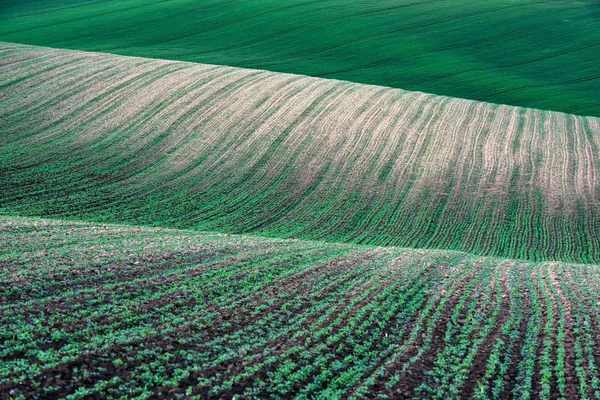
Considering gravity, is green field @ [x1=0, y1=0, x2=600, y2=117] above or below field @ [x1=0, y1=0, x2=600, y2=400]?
above

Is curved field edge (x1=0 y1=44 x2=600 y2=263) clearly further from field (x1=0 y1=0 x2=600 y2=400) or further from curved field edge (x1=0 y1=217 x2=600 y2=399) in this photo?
curved field edge (x1=0 y1=217 x2=600 y2=399)

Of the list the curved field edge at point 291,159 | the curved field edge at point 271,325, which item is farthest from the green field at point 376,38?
the curved field edge at point 271,325

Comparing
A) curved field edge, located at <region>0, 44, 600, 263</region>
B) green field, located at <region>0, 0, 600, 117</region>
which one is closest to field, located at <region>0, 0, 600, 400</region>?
curved field edge, located at <region>0, 44, 600, 263</region>

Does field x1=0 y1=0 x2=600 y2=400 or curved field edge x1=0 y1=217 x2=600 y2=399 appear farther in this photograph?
field x1=0 y1=0 x2=600 y2=400

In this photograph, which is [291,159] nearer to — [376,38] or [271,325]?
[271,325]

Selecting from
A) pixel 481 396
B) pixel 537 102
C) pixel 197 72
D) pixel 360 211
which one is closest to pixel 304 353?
pixel 481 396

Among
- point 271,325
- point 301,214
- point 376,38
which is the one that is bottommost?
point 271,325

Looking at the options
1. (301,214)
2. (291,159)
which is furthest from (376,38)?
(301,214)

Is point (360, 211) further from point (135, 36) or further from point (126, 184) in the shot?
point (135, 36)
